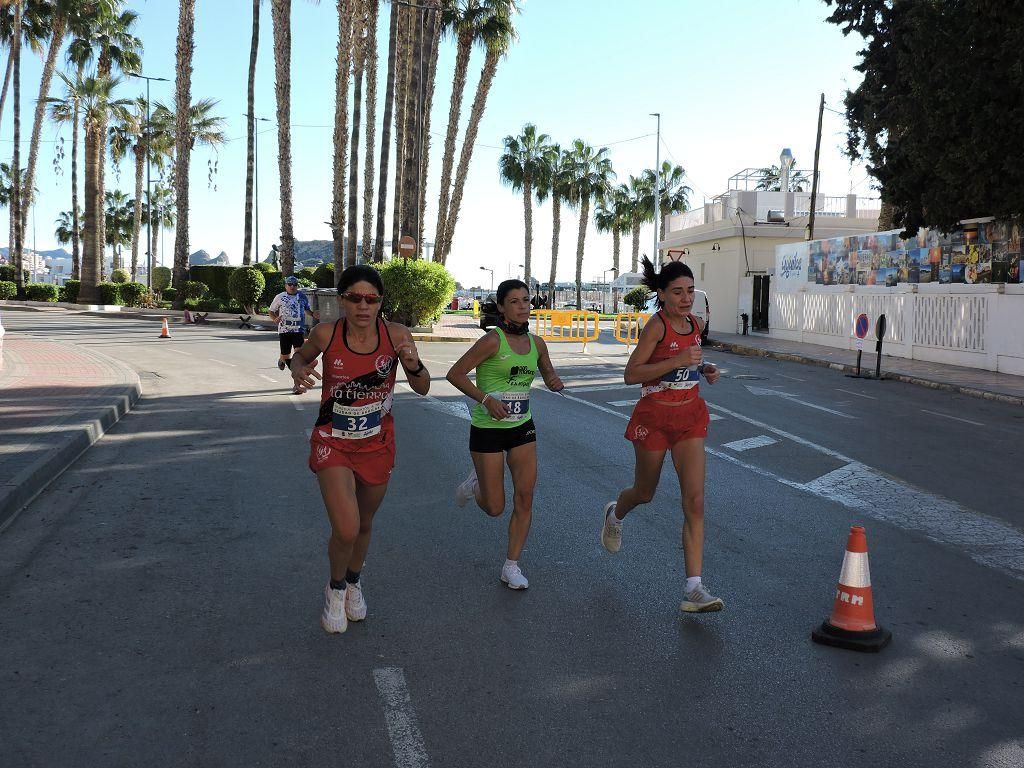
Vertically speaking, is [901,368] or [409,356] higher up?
[409,356]

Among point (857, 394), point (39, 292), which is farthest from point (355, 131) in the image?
point (857, 394)

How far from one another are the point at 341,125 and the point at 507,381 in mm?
38742

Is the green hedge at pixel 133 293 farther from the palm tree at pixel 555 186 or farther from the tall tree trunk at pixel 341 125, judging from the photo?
the palm tree at pixel 555 186

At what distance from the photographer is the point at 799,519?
7.12m

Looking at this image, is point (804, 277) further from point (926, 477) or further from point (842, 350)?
point (926, 477)

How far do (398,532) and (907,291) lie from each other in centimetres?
2149

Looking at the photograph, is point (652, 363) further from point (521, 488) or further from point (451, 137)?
point (451, 137)

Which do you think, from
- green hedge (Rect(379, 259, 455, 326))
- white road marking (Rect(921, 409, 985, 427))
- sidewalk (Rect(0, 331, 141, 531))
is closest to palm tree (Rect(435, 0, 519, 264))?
green hedge (Rect(379, 259, 455, 326))

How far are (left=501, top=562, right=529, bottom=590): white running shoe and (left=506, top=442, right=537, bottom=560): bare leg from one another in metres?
0.05

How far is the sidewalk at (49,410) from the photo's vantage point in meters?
7.70

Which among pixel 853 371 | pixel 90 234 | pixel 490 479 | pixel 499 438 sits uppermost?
pixel 90 234

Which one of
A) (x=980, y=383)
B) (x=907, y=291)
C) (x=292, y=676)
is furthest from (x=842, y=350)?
(x=292, y=676)

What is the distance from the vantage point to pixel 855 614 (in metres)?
4.54

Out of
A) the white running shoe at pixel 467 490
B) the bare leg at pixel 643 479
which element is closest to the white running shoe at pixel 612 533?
the bare leg at pixel 643 479
